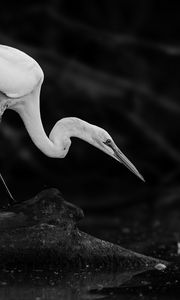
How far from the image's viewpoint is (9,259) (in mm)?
5961

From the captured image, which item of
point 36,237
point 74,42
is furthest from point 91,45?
point 36,237

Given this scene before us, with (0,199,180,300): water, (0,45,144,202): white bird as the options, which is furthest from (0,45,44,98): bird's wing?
(0,199,180,300): water

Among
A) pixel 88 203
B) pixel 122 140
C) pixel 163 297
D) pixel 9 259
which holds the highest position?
pixel 122 140

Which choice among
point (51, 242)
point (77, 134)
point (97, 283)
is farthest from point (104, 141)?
point (97, 283)

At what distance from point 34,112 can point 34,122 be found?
0.08m

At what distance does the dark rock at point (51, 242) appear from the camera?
19.6ft

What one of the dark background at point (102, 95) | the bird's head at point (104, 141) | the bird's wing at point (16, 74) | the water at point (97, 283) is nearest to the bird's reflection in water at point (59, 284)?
the water at point (97, 283)

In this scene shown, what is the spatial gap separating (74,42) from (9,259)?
8.09 meters

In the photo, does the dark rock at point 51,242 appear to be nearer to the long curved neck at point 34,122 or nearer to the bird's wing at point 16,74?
the long curved neck at point 34,122

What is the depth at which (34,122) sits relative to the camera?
7.00 meters

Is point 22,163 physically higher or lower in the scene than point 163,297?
higher

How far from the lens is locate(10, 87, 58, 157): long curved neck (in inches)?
271

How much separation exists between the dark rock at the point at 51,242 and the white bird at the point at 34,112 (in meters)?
0.74

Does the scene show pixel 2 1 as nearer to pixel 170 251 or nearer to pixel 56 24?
pixel 56 24
